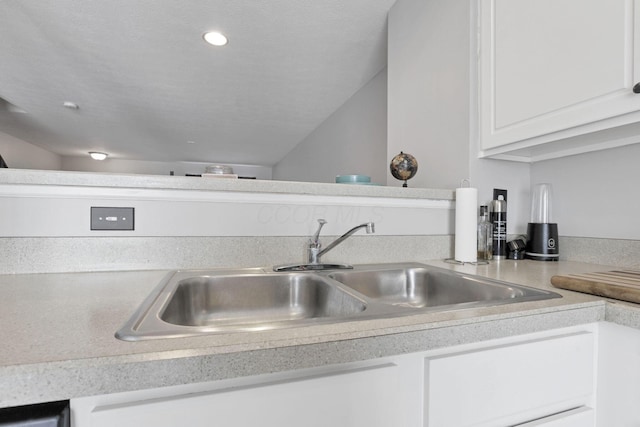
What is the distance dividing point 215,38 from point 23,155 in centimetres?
564

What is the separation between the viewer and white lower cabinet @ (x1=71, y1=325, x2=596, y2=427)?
0.42m

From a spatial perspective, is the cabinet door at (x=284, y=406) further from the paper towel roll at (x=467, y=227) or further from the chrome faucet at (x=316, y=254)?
the paper towel roll at (x=467, y=227)

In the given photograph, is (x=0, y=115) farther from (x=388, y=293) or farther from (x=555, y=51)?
(x=555, y=51)

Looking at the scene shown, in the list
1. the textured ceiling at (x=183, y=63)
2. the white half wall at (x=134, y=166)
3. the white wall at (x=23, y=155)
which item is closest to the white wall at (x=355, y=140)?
the textured ceiling at (x=183, y=63)

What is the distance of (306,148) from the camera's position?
5.20 metres

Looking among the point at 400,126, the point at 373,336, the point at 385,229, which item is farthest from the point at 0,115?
the point at 373,336

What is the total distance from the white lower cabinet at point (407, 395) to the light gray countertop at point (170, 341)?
0.10ft

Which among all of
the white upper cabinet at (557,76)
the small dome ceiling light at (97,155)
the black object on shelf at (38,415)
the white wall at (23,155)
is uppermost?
the small dome ceiling light at (97,155)

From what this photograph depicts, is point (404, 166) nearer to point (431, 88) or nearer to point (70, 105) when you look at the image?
point (431, 88)

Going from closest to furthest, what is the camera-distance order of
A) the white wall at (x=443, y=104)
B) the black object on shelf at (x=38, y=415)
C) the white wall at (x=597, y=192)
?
1. the black object on shelf at (x=38, y=415)
2. the white wall at (x=597, y=192)
3. the white wall at (x=443, y=104)

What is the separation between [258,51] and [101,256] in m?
2.19

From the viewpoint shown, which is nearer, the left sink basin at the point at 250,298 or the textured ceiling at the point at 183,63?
the left sink basin at the point at 250,298

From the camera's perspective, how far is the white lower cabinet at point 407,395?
0.42m

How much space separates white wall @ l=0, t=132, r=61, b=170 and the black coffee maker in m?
7.13
